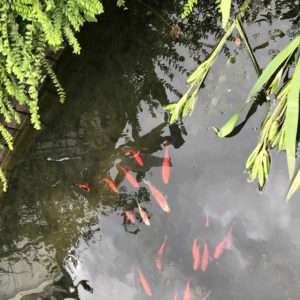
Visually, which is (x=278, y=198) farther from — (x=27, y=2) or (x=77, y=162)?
(x=27, y=2)

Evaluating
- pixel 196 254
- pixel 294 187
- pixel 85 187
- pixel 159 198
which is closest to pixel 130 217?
pixel 159 198

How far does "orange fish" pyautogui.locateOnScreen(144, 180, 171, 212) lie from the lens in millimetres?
3240

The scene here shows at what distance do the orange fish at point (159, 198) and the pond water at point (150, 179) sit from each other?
33mm

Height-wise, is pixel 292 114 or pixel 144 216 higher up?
pixel 292 114

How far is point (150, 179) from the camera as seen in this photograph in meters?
3.30

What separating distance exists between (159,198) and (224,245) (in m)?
0.61

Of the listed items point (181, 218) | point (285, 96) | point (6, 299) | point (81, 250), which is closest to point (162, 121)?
point (181, 218)

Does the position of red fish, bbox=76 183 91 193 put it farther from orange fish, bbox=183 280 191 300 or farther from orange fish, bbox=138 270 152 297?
orange fish, bbox=183 280 191 300

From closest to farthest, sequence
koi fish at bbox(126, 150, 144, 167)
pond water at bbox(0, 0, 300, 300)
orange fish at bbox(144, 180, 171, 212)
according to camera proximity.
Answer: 1. pond water at bbox(0, 0, 300, 300)
2. orange fish at bbox(144, 180, 171, 212)
3. koi fish at bbox(126, 150, 144, 167)

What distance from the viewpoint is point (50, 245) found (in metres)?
3.61

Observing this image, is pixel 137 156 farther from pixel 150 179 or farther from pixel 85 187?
A: pixel 85 187

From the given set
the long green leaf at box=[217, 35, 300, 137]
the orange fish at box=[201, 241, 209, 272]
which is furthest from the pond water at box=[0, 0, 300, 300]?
the long green leaf at box=[217, 35, 300, 137]

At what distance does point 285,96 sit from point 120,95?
137 cm

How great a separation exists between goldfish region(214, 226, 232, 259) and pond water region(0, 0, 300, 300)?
26 millimetres
